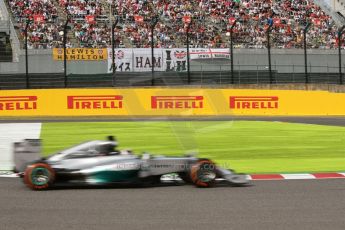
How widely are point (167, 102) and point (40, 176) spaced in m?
20.8

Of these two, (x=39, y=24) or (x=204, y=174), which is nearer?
(x=204, y=174)

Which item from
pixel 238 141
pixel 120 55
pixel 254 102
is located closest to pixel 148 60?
pixel 120 55

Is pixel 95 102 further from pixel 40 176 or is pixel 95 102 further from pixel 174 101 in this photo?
pixel 40 176

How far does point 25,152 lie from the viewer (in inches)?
393

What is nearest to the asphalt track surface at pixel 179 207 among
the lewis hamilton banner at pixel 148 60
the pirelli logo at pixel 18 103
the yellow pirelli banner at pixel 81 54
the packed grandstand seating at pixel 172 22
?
the pirelli logo at pixel 18 103

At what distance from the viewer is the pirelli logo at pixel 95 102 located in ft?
94.3

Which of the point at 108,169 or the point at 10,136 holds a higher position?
the point at 108,169

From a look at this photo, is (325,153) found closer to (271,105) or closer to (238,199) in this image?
(238,199)

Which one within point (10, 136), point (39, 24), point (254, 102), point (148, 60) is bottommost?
point (10, 136)

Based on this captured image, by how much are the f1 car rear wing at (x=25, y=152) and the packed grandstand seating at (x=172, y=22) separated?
24324 millimetres

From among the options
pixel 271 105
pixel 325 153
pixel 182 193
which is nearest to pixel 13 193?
pixel 182 193

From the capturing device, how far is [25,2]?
127ft

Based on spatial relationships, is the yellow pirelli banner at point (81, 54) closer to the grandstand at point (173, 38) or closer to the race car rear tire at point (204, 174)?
the grandstand at point (173, 38)

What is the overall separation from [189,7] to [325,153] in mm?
29051
